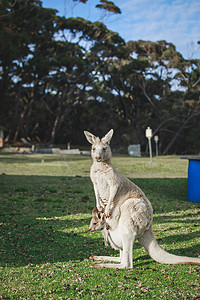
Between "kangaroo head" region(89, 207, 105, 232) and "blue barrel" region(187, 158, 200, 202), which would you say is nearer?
"kangaroo head" region(89, 207, 105, 232)

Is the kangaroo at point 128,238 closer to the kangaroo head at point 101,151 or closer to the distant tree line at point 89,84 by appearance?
the kangaroo head at point 101,151

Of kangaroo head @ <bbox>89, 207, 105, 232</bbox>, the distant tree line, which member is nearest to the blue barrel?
kangaroo head @ <bbox>89, 207, 105, 232</bbox>

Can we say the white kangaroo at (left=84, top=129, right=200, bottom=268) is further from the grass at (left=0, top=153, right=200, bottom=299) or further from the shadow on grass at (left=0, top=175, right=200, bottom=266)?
the shadow on grass at (left=0, top=175, right=200, bottom=266)

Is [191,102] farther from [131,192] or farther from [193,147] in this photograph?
[131,192]

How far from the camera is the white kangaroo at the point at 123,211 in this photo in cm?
404

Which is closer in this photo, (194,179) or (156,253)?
(156,253)

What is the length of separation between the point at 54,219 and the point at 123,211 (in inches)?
140

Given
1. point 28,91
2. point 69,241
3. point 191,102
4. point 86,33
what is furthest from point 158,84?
point 69,241

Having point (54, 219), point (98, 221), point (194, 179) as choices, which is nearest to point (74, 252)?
point (98, 221)

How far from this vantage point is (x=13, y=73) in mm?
37031

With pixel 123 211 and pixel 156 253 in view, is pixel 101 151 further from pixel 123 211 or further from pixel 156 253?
pixel 156 253

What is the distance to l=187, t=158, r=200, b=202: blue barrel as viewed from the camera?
31.9 ft

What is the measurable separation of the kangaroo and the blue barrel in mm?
5874

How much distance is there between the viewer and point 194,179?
9883 mm
